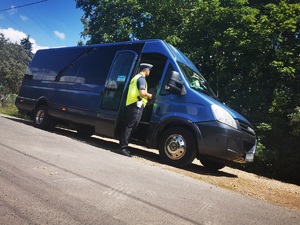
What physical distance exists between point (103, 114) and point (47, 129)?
9.84 feet

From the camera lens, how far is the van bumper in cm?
536

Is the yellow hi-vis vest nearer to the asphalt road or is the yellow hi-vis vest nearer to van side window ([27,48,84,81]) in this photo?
the asphalt road

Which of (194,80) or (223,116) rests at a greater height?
(194,80)

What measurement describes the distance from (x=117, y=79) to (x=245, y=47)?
1024 cm

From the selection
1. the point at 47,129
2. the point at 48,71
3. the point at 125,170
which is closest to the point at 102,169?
the point at 125,170

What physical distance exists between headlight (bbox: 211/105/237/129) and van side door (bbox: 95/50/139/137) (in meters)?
2.17

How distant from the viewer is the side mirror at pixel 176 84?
5.91m

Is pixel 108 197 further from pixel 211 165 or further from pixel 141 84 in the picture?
pixel 211 165

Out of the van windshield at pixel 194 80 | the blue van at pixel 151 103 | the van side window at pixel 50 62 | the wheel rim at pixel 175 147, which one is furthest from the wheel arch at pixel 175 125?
the van side window at pixel 50 62

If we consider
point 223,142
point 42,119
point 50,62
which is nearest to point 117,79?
point 223,142

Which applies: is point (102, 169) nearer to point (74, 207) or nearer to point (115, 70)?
point (74, 207)

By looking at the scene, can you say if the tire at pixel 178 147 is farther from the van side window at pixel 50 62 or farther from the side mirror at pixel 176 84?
the van side window at pixel 50 62

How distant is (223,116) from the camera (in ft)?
18.0

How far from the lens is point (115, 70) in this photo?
724 centimetres
